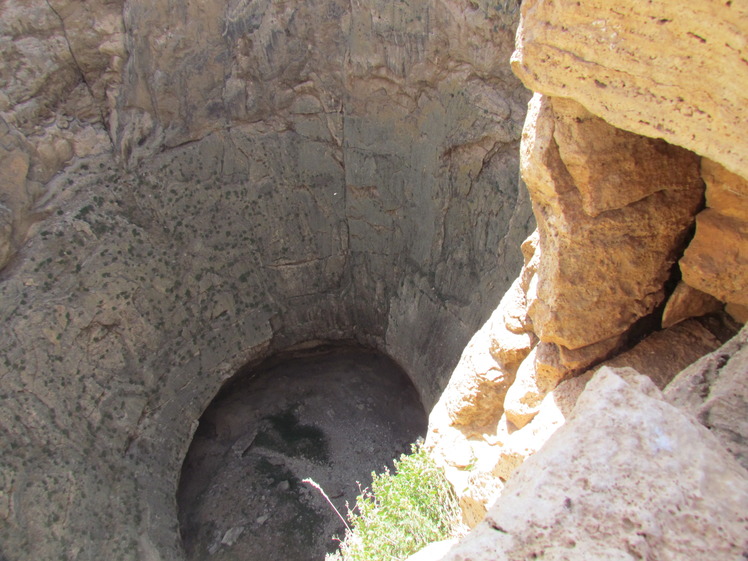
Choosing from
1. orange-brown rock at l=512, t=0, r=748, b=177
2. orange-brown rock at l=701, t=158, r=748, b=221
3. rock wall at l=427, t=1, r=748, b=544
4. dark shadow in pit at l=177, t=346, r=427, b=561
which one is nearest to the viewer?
orange-brown rock at l=512, t=0, r=748, b=177

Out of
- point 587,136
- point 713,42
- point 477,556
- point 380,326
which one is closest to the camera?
point 477,556

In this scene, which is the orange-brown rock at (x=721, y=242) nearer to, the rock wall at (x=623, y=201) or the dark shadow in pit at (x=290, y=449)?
the rock wall at (x=623, y=201)

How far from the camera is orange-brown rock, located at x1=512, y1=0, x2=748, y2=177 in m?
3.12

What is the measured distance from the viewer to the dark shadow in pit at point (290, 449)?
38.6 feet

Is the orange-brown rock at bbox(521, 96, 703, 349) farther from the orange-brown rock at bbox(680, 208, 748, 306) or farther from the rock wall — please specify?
the orange-brown rock at bbox(680, 208, 748, 306)

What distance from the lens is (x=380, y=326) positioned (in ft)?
48.6

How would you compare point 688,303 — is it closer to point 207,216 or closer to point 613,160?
point 613,160

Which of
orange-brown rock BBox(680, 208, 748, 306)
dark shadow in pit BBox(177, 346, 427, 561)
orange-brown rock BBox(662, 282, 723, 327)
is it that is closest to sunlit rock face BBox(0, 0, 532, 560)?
dark shadow in pit BBox(177, 346, 427, 561)

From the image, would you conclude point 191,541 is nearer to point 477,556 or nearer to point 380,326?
point 380,326

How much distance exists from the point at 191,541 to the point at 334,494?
3197 millimetres

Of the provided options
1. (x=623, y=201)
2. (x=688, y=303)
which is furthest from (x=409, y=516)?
(x=623, y=201)

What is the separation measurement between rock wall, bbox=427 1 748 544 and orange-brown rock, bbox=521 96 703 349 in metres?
0.01

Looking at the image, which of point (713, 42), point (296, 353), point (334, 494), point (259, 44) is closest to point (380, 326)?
point (296, 353)

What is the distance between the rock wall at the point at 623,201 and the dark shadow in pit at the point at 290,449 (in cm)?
658
